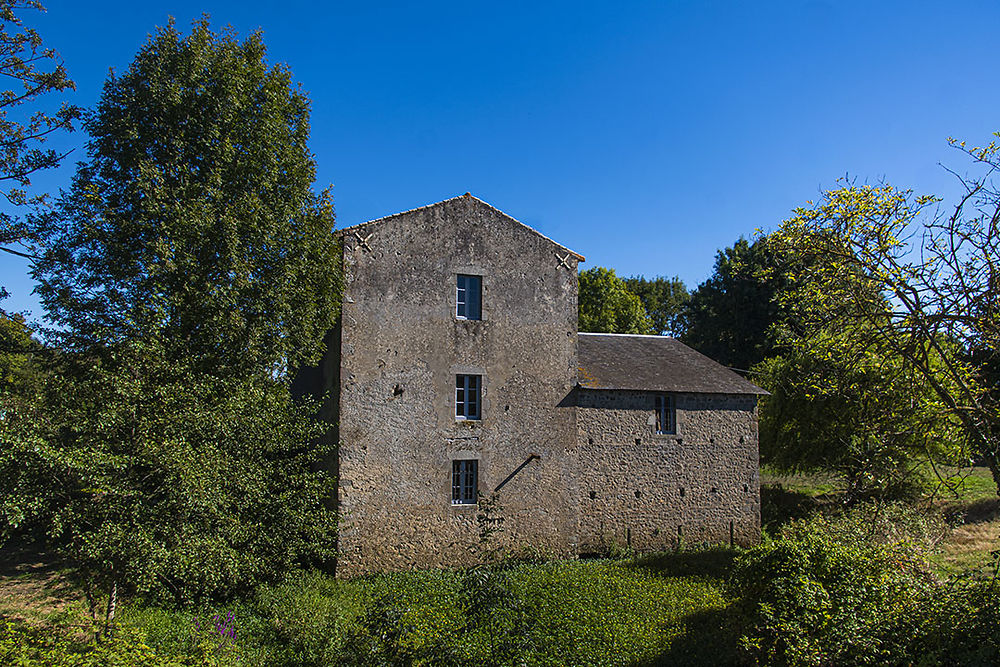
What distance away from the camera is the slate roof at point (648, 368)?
19281mm

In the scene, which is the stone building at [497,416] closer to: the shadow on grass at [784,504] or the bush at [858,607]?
the shadow on grass at [784,504]

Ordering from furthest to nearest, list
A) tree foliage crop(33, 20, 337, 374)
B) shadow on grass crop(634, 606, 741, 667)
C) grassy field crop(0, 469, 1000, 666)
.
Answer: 1. tree foliage crop(33, 20, 337, 374)
2. shadow on grass crop(634, 606, 741, 667)
3. grassy field crop(0, 469, 1000, 666)

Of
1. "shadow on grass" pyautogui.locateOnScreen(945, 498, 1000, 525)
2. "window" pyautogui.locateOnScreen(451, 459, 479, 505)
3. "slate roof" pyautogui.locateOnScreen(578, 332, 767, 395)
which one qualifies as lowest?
"shadow on grass" pyautogui.locateOnScreen(945, 498, 1000, 525)

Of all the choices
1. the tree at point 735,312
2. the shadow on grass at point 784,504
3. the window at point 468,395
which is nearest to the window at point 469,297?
the window at point 468,395

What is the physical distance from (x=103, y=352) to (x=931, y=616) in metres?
14.1

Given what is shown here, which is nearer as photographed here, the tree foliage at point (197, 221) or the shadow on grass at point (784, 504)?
the tree foliage at point (197, 221)

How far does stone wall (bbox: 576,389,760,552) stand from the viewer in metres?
18.4

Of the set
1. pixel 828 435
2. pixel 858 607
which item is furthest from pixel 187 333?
pixel 828 435

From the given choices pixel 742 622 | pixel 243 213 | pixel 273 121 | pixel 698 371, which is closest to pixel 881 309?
pixel 742 622

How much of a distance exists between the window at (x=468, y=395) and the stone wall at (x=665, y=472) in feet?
10.8

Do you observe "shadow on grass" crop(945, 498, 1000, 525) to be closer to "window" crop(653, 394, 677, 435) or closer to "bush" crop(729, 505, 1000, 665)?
"window" crop(653, 394, 677, 435)

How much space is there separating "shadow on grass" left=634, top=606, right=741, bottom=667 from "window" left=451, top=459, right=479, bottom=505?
676cm

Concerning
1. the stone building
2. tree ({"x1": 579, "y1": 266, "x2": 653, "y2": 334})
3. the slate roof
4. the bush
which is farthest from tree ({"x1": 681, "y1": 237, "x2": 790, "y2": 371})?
the bush

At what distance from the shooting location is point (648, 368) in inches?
809
